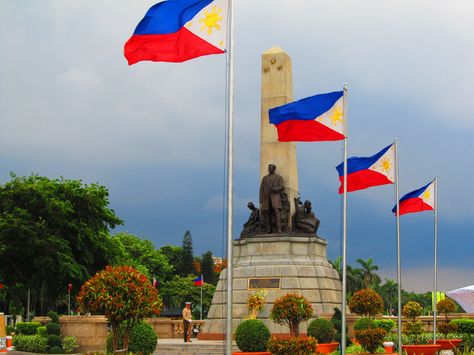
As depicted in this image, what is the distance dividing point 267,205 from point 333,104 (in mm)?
14802

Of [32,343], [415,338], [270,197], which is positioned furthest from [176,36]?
[32,343]

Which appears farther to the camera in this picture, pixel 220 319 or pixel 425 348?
pixel 220 319

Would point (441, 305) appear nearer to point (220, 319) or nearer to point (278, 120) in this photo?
point (220, 319)

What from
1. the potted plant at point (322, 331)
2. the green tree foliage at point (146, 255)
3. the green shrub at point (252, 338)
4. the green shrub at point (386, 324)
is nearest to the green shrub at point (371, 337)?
the green shrub at point (252, 338)

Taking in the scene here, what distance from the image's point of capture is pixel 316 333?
87.0ft

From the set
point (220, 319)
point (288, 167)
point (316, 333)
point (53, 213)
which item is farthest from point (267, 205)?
point (53, 213)

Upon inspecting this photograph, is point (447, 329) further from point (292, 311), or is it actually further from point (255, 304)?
point (255, 304)

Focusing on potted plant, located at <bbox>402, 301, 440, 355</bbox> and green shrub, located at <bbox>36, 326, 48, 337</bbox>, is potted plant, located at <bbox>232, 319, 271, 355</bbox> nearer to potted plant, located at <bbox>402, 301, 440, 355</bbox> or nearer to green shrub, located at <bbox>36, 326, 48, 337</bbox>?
potted plant, located at <bbox>402, 301, 440, 355</bbox>

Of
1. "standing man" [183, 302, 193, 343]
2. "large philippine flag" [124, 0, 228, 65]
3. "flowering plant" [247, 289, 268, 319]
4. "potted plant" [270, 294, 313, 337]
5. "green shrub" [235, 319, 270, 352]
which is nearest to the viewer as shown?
"large philippine flag" [124, 0, 228, 65]

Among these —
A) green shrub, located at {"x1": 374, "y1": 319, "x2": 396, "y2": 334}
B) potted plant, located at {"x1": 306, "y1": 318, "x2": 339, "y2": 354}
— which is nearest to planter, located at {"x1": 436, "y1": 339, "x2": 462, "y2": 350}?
green shrub, located at {"x1": 374, "y1": 319, "x2": 396, "y2": 334}

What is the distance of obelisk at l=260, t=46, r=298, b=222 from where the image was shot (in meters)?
33.9

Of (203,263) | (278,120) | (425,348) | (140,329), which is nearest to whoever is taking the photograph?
(278,120)

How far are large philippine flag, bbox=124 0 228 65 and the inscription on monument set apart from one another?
17.7 metres

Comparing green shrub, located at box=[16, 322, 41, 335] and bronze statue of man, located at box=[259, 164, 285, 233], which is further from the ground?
bronze statue of man, located at box=[259, 164, 285, 233]
